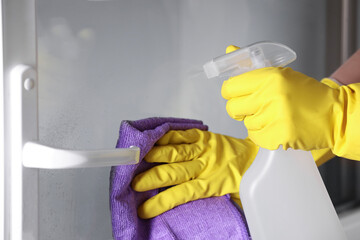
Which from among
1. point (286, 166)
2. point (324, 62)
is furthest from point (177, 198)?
point (324, 62)

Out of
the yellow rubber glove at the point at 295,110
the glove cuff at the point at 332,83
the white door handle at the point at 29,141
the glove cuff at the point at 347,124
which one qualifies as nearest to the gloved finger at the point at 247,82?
the yellow rubber glove at the point at 295,110

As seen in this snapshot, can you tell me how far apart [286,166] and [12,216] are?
42cm

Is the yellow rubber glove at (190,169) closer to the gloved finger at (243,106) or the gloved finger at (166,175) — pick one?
the gloved finger at (166,175)

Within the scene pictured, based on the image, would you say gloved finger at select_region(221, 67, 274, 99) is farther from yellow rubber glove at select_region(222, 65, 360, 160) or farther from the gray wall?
the gray wall

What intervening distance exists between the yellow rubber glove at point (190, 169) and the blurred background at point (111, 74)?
109 mm

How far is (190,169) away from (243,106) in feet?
0.54

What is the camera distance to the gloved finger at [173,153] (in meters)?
0.74

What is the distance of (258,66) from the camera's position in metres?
0.71

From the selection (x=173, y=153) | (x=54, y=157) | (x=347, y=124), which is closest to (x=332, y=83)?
(x=347, y=124)

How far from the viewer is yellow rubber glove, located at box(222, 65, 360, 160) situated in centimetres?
65

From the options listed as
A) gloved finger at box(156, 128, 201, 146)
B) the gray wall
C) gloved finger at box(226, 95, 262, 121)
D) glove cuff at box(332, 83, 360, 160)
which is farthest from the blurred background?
glove cuff at box(332, 83, 360, 160)

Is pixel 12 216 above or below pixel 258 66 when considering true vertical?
below

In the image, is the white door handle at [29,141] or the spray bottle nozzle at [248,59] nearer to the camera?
the white door handle at [29,141]

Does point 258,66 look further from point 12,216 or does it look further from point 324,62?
point 324,62
